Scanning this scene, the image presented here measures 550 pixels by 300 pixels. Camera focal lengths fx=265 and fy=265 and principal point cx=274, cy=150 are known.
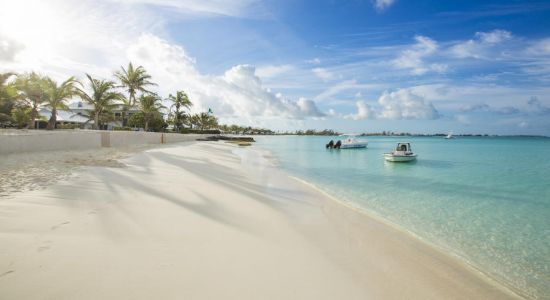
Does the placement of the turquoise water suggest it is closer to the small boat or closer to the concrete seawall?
the small boat

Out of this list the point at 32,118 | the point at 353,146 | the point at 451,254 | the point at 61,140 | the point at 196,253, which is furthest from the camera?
the point at 353,146

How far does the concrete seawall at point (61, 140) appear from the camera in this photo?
39.8 ft

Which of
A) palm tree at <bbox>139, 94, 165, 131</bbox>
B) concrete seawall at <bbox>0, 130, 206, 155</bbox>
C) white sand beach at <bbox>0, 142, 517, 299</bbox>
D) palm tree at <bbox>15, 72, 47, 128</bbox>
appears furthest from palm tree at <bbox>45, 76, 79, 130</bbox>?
white sand beach at <bbox>0, 142, 517, 299</bbox>

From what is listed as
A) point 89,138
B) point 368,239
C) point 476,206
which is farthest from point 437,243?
point 89,138

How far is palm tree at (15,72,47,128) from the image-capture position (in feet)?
84.6

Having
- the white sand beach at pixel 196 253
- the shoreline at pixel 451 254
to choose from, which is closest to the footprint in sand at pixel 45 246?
the white sand beach at pixel 196 253

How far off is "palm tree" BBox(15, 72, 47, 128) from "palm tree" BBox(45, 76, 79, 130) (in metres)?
0.42

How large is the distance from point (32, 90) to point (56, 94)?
1923 millimetres

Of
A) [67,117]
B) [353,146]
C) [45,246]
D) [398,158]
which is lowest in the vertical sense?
[398,158]

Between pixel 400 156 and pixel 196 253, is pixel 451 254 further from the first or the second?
pixel 400 156

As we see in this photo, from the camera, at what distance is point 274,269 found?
141 inches

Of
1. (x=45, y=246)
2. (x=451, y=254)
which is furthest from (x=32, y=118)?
(x=451, y=254)

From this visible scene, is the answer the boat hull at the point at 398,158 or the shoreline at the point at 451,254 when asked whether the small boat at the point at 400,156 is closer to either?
the boat hull at the point at 398,158

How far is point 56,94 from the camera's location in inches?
1065
